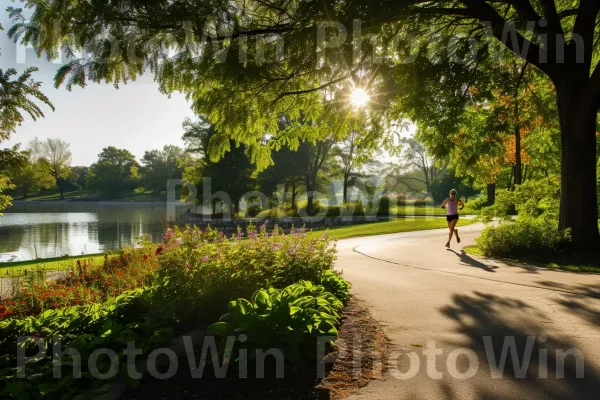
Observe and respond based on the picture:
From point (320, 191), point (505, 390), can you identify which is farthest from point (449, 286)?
point (320, 191)

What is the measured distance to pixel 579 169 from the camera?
414 inches

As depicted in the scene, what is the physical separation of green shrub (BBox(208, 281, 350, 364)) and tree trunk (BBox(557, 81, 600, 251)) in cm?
891

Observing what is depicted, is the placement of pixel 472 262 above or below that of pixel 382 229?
above

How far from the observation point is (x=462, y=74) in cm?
1055

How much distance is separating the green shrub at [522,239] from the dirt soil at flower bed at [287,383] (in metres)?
8.34

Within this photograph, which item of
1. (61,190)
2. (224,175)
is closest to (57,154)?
(61,190)

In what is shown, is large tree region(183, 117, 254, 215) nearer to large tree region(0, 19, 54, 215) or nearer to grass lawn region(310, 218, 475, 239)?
grass lawn region(310, 218, 475, 239)

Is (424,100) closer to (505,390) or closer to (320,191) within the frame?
(505,390)

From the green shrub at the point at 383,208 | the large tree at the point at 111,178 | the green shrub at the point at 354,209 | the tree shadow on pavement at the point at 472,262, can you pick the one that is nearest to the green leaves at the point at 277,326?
the tree shadow on pavement at the point at 472,262

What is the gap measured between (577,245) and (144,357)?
408 inches

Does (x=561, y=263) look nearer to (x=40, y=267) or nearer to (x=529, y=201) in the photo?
(x=529, y=201)

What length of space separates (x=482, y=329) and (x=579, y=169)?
758 cm

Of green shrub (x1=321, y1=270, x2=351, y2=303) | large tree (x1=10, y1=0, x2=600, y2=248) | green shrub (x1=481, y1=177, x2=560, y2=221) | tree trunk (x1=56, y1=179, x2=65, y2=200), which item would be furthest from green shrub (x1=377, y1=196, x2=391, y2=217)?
tree trunk (x1=56, y1=179, x2=65, y2=200)

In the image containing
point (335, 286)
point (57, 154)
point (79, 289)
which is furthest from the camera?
point (57, 154)
